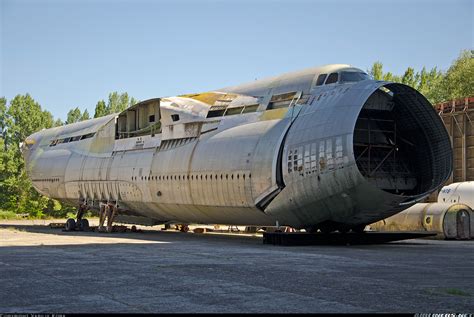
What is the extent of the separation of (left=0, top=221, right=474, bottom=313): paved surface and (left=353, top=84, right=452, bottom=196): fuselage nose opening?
5.72 meters

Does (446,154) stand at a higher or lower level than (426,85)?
lower

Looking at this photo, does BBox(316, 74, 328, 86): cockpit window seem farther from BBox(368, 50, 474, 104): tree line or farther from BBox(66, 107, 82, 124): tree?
BBox(66, 107, 82, 124): tree

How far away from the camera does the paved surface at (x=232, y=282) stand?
32.8ft

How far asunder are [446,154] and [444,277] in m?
12.1

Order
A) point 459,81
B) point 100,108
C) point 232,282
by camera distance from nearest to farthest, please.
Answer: point 232,282 < point 459,81 < point 100,108

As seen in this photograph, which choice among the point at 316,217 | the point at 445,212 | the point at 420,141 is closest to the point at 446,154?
the point at 420,141

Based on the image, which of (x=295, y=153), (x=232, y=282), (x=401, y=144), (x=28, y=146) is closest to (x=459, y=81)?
(x=28, y=146)

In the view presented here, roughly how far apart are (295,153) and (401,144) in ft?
17.7

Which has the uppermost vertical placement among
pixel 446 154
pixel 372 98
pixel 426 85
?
pixel 426 85

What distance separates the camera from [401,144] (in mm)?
26562

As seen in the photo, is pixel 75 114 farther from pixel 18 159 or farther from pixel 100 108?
pixel 18 159

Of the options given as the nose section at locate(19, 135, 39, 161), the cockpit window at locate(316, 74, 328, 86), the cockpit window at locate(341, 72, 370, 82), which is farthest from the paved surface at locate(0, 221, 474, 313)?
the nose section at locate(19, 135, 39, 161)

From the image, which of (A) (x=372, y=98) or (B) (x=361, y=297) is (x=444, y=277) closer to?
(B) (x=361, y=297)

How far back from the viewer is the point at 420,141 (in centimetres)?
2612
